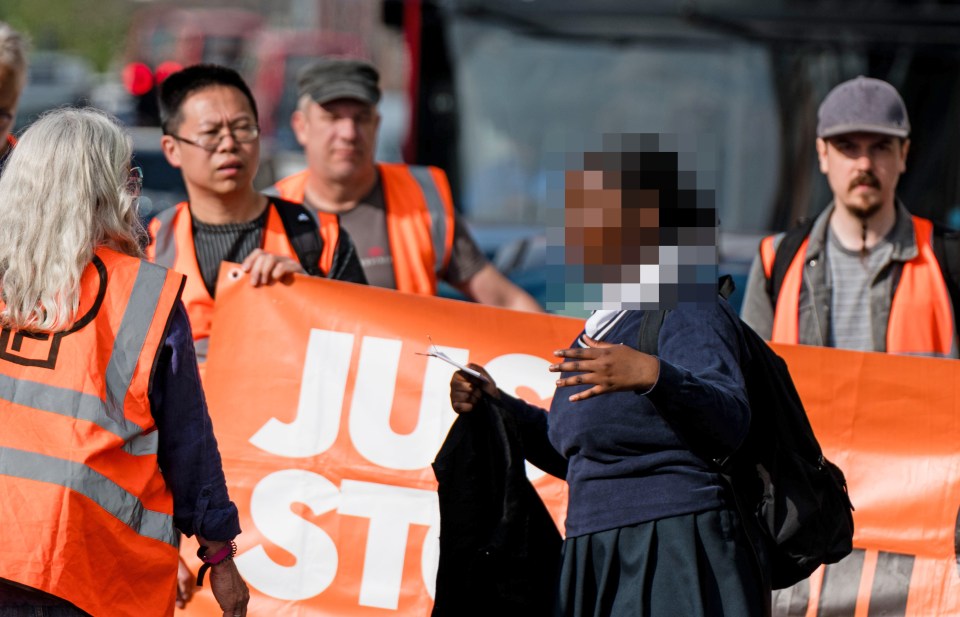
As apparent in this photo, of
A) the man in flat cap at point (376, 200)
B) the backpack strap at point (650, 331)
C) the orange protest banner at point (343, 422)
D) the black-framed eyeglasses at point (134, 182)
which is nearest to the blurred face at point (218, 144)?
the orange protest banner at point (343, 422)

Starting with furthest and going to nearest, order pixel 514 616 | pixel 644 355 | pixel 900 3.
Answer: pixel 900 3
pixel 514 616
pixel 644 355

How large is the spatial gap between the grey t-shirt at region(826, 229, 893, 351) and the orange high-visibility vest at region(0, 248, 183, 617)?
2.50m

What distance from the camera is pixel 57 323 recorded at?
116 inches

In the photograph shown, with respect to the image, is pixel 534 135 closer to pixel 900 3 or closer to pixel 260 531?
pixel 900 3

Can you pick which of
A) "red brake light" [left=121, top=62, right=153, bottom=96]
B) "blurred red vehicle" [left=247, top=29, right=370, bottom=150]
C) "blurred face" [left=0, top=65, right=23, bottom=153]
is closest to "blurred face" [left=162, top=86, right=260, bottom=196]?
"blurred face" [left=0, top=65, right=23, bottom=153]

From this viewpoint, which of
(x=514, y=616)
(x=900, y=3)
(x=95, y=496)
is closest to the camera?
(x=95, y=496)

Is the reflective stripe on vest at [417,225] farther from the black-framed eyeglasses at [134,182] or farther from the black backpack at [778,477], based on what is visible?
the black backpack at [778,477]

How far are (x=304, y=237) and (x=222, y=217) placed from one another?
275 millimetres

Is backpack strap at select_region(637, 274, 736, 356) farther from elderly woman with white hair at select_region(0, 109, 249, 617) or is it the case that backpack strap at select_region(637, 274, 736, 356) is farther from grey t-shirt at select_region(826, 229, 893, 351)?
grey t-shirt at select_region(826, 229, 893, 351)

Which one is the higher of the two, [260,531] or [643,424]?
[643,424]

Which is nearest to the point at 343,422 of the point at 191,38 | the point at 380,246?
the point at 380,246

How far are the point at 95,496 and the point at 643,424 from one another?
1.17m

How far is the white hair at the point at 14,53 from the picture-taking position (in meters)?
4.65

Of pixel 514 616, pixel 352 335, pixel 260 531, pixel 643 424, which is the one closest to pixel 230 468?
pixel 260 531
